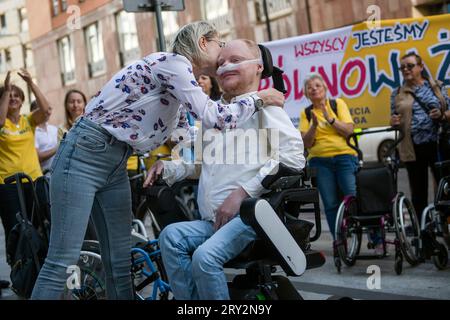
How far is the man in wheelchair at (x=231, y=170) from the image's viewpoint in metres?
3.52

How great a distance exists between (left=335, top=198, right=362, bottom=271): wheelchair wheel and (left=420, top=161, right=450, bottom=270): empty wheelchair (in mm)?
607

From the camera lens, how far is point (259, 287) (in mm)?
3496

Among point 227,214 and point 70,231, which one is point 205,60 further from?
point 70,231

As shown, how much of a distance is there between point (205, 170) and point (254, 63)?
1.83 feet

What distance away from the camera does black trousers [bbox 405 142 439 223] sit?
7.07 m

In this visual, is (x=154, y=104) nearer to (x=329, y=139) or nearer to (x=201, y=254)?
(x=201, y=254)

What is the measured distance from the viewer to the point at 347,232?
6707 millimetres

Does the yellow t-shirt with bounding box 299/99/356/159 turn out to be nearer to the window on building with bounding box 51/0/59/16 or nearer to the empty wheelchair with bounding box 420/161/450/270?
the empty wheelchair with bounding box 420/161/450/270

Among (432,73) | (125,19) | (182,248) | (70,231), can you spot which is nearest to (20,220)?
(70,231)

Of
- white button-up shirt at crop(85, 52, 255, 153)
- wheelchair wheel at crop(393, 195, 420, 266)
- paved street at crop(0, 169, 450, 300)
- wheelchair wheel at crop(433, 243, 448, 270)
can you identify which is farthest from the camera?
wheelchair wheel at crop(393, 195, 420, 266)

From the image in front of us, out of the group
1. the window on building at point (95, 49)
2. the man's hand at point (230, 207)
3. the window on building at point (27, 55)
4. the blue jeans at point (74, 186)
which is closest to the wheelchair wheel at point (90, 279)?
the blue jeans at point (74, 186)

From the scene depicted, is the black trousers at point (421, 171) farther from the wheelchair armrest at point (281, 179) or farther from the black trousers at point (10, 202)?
the wheelchair armrest at point (281, 179)

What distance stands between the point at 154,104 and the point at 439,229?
341 centimetres

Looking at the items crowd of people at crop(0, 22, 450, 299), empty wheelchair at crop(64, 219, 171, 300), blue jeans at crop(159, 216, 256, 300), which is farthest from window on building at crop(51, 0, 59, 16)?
blue jeans at crop(159, 216, 256, 300)
